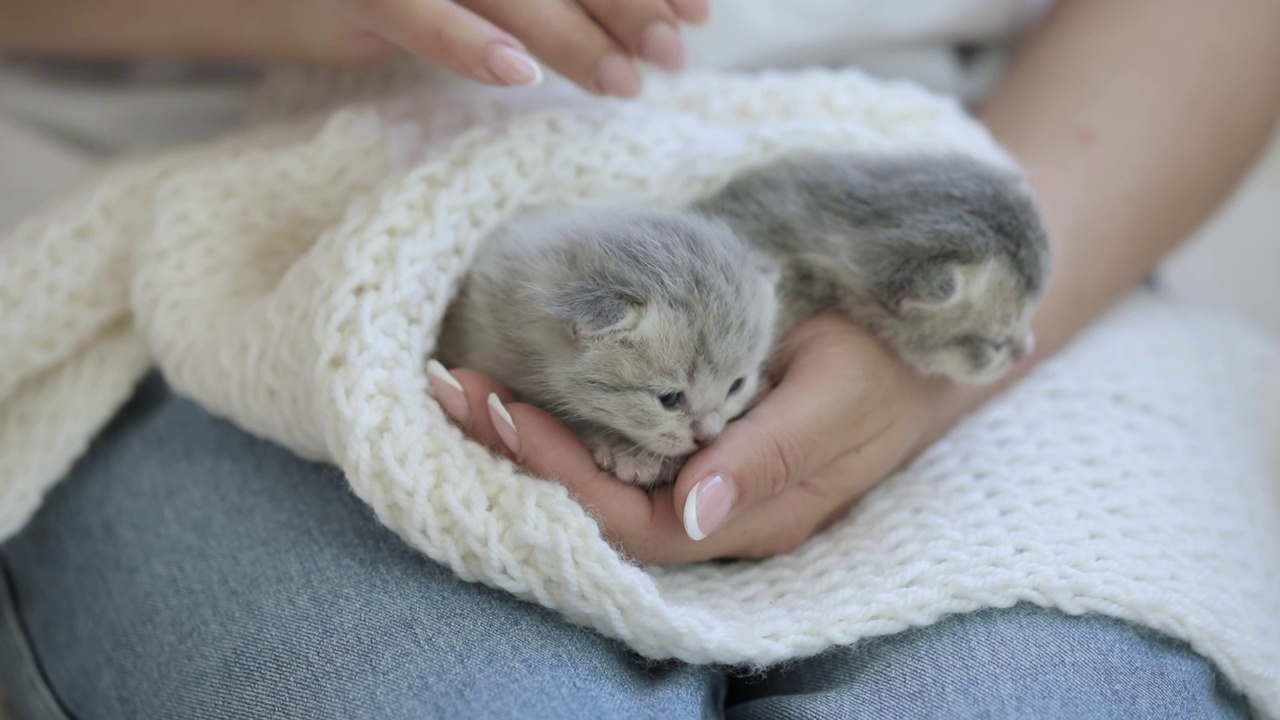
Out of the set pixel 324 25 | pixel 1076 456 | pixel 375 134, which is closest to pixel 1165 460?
pixel 1076 456

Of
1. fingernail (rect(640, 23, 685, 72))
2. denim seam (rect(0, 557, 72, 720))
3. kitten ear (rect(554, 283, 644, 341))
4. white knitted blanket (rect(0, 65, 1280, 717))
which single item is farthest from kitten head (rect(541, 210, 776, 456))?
denim seam (rect(0, 557, 72, 720))

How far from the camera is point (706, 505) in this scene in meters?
0.84

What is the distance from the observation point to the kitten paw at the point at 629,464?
2.98 ft

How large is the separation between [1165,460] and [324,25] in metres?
1.09

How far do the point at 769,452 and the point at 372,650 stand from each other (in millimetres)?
403

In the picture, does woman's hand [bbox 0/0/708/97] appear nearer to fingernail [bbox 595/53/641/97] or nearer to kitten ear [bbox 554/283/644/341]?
fingernail [bbox 595/53/641/97]

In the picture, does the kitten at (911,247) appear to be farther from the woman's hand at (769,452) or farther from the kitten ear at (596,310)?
the kitten ear at (596,310)

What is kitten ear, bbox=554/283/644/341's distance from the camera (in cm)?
84

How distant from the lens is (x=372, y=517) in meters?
0.95

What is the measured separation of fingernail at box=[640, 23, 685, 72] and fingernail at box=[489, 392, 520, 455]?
412 millimetres

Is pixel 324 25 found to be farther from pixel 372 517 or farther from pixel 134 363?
pixel 372 517

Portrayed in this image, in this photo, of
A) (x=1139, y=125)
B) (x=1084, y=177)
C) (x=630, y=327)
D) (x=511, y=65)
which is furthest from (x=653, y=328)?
(x=1139, y=125)

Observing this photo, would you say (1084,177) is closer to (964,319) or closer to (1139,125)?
(1139,125)

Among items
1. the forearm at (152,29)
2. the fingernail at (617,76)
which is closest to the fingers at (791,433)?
the fingernail at (617,76)
